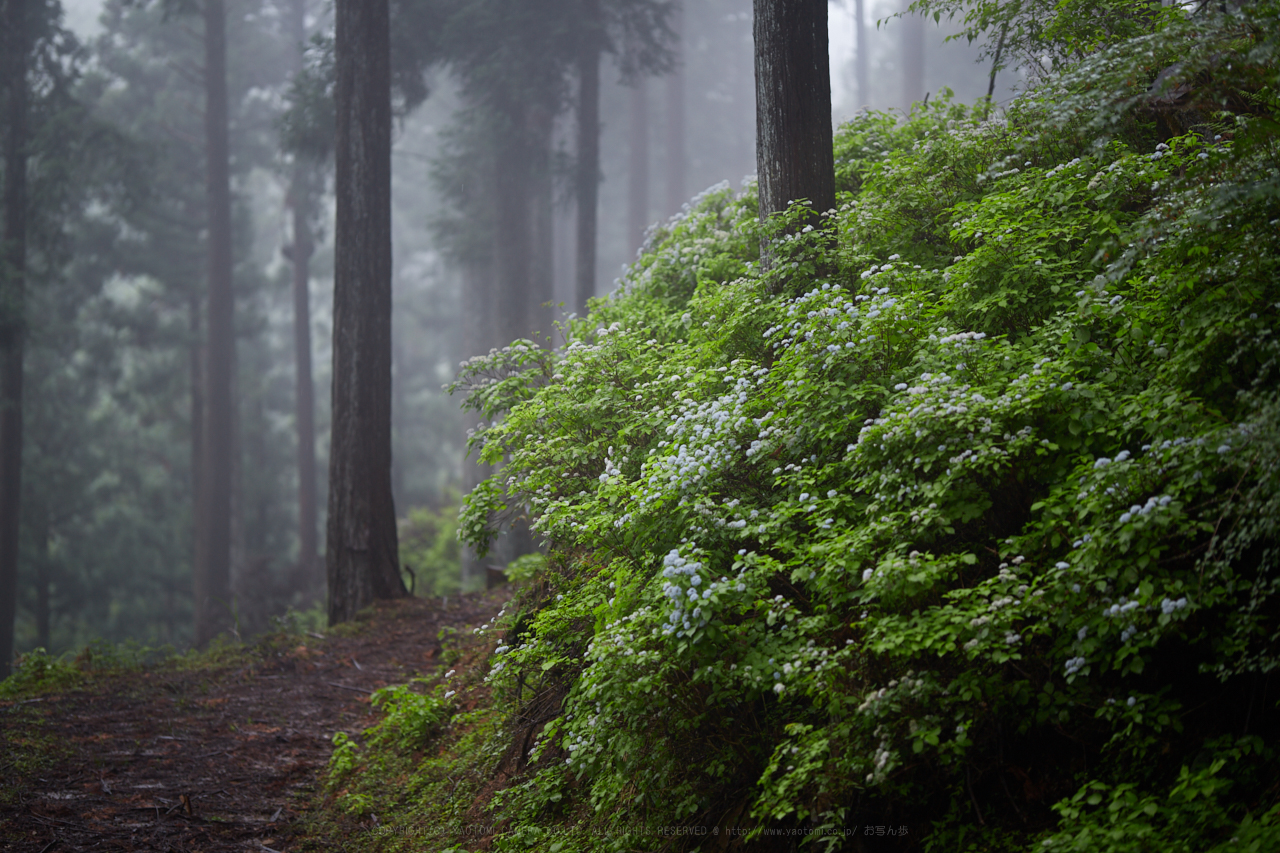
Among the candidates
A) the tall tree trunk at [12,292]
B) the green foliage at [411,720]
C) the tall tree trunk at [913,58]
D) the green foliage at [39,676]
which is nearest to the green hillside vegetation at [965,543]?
the green foliage at [411,720]

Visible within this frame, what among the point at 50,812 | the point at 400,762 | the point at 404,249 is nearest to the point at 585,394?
the point at 400,762

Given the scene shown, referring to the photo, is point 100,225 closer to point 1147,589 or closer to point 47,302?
point 47,302

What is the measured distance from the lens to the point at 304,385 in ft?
75.1

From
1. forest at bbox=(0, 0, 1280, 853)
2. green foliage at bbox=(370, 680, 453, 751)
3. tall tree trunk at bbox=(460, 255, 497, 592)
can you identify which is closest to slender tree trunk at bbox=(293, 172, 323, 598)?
tall tree trunk at bbox=(460, 255, 497, 592)

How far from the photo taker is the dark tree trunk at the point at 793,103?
210 inches

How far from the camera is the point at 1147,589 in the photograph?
2.67 metres

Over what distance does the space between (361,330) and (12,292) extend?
9.15 metres

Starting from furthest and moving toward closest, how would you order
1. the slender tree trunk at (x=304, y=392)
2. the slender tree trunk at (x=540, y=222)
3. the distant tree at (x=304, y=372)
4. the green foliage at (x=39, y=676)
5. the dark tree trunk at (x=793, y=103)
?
the slender tree trunk at (x=304, y=392) → the distant tree at (x=304, y=372) → the slender tree trunk at (x=540, y=222) → the green foliage at (x=39, y=676) → the dark tree trunk at (x=793, y=103)

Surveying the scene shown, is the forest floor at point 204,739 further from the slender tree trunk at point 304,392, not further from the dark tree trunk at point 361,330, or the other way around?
the slender tree trunk at point 304,392

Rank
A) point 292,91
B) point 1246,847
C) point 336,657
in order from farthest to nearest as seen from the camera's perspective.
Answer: point 292,91, point 336,657, point 1246,847

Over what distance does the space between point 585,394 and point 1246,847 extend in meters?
3.98

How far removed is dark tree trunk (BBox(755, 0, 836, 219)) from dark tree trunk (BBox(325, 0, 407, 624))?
5343mm

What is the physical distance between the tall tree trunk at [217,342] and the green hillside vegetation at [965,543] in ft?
52.7

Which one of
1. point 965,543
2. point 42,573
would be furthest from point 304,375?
point 965,543
